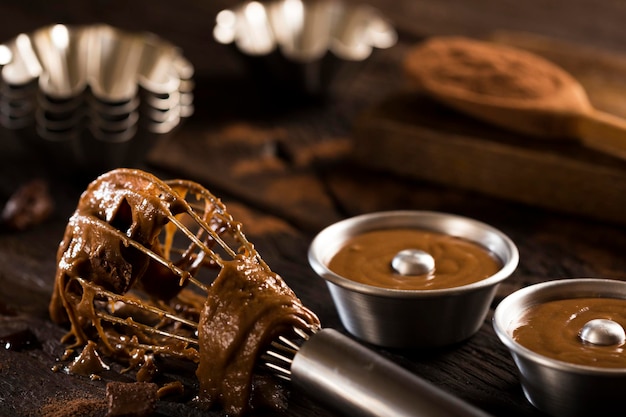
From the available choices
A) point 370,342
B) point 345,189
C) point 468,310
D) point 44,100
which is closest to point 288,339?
point 370,342

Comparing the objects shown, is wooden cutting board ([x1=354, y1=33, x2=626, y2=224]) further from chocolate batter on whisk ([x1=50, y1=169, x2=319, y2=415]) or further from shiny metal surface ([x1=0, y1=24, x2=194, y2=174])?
chocolate batter on whisk ([x1=50, y1=169, x2=319, y2=415])

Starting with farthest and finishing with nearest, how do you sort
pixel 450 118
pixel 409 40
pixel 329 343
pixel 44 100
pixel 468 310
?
pixel 409 40 < pixel 450 118 < pixel 44 100 < pixel 468 310 < pixel 329 343

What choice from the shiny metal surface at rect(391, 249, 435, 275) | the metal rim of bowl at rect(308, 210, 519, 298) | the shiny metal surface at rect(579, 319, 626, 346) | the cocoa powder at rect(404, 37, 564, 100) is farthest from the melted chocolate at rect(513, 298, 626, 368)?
the cocoa powder at rect(404, 37, 564, 100)

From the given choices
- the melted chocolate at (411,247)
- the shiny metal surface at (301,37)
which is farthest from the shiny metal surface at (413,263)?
the shiny metal surface at (301,37)

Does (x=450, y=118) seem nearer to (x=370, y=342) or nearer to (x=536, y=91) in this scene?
(x=536, y=91)

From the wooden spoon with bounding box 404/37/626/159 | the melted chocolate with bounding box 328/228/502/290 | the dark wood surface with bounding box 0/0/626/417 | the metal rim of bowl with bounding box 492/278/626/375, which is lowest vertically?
the dark wood surface with bounding box 0/0/626/417

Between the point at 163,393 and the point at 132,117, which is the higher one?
the point at 132,117
